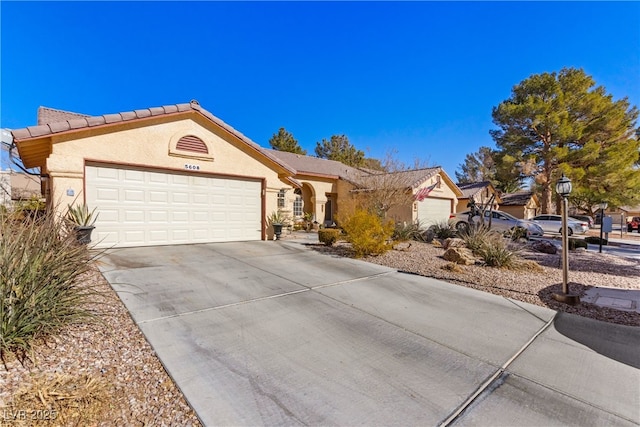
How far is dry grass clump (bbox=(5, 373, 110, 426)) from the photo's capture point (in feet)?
7.06

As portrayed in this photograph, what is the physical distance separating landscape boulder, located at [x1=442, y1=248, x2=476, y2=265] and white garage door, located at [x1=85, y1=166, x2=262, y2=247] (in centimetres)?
701

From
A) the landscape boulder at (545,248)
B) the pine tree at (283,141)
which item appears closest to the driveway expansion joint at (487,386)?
the landscape boulder at (545,248)

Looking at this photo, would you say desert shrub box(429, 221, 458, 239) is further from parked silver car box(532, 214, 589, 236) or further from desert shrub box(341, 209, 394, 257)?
parked silver car box(532, 214, 589, 236)

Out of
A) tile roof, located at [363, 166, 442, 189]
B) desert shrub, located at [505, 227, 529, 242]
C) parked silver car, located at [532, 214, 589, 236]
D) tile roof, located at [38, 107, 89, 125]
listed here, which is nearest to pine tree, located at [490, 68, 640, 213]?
parked silver car, located at [532, 214, 589, 236]

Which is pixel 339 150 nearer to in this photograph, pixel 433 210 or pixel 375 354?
pixel 433 210

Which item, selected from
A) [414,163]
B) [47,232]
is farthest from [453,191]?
[47,232]

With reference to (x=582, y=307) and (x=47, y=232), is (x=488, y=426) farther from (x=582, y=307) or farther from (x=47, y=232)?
(x=47, y=232)

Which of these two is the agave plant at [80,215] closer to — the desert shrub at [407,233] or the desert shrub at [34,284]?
the desert shrub at [34,284]

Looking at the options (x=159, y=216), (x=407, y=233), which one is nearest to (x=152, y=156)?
(x=159, y=216)

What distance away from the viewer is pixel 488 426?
2.40m

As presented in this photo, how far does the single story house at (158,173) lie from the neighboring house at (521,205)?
31.6 metres

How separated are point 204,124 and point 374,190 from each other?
843 centimetres

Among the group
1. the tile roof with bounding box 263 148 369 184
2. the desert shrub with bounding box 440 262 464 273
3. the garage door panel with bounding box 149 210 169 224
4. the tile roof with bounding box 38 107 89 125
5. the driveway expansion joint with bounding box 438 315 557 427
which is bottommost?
the driveway expansion joint with bounding box 438 315 557 427

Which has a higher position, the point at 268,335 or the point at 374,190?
the point at 374,190
